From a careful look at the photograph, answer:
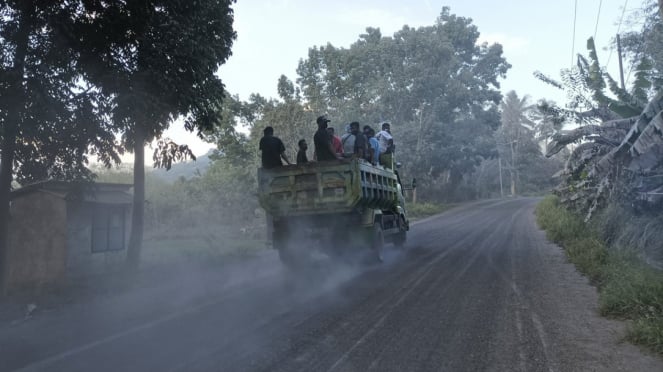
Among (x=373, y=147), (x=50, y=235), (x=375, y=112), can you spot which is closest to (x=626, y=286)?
(x=373, y=147)

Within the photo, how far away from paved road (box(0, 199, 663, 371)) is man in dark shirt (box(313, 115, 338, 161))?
8.06 feet

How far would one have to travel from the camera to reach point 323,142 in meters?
9.23

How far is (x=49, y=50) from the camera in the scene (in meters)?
7.39

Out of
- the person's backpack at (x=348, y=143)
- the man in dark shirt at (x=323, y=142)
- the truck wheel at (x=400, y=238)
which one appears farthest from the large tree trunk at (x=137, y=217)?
the truck wheel at (x=400, y=238)

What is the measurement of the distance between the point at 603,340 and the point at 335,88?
2831cm

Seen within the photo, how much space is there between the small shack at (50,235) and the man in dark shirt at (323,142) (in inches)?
183

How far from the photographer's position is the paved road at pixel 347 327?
167 inches

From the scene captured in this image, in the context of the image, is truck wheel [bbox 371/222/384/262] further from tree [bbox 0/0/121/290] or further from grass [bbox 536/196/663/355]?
tree [bbox 0/0/121/290]

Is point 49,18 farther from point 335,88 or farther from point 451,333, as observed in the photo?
point 335,88

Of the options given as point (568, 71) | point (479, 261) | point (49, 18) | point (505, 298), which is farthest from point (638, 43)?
point (49, 18)

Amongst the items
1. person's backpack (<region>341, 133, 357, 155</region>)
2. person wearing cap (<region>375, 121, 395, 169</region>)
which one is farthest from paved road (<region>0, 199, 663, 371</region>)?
person wearing cap (<region>375, 121, 395, 169</region>)

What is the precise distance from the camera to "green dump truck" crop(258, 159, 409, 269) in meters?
8.52

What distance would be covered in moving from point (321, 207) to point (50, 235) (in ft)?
19.6

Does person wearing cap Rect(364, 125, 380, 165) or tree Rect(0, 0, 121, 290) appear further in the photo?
person wearing cap Rect(364, 125, 380, 165)
